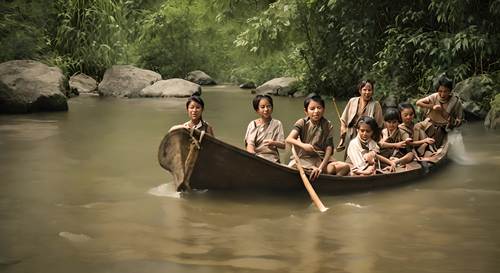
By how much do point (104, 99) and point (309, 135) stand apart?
12.5 meters

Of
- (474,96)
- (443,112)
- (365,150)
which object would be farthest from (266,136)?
(474,96)

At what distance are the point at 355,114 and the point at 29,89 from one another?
29.1 feet

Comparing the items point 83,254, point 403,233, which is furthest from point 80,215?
point 403,233

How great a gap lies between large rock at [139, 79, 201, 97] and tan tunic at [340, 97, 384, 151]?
12610 mm

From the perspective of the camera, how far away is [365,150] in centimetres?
605

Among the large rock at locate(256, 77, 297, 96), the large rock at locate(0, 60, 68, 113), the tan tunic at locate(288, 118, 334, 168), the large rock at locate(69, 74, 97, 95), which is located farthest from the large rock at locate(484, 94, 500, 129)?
the large rock at locate(69, 74, 97, 95)

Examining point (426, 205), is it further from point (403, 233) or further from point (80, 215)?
point (80, 215)

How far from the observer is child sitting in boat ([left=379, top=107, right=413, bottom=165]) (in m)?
6.28

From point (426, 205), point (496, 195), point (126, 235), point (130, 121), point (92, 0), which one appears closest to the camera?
point (126, 235)

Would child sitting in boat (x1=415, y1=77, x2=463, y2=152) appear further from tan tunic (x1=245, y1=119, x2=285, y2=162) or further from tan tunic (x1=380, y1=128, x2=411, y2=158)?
tan tunic (x1=245, y1=119, x2=285, y2=162)

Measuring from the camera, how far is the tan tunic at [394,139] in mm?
6348

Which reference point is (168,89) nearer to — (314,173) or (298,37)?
(298,37)

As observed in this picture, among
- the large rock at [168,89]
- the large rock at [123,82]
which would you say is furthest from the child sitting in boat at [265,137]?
the large rock at [123,82]

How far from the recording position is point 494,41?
1080cm
